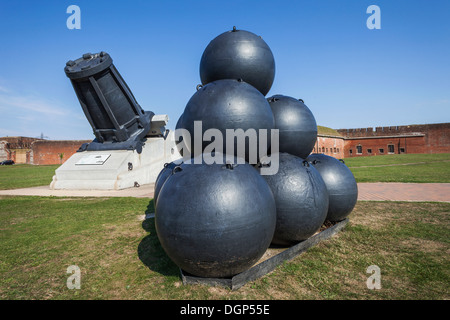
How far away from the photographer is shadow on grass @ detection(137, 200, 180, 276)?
3.32m

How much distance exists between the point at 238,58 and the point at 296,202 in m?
2.37

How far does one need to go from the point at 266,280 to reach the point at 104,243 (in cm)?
283

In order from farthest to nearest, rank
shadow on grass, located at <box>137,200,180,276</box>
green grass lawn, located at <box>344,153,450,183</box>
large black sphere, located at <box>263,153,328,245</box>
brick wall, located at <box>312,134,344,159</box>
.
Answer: brick wall, located at <box>312,134,344,159</box> < green grass lawn, located at <box>344,153,450,183</box> < large black sphere, located at <box>263,153,328,245</box> < shadow on grass, located at <box>137,200,180,276</box>

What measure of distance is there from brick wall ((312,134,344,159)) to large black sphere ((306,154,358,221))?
107 feet

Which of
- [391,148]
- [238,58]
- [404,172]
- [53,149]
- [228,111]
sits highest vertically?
[238,58]

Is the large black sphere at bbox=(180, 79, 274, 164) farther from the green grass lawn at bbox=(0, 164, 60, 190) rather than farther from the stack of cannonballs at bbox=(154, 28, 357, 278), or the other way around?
the green grass lawn at bbox=(0, 164, 60, 190)

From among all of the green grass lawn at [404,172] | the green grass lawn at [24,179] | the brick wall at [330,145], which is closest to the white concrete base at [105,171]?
the green grass lawn at [24,179]

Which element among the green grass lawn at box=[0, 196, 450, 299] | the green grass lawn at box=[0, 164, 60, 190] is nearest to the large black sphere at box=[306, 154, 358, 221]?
the green grass lawn at box=[0, 196, 450, 299]

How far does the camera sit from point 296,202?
357cm

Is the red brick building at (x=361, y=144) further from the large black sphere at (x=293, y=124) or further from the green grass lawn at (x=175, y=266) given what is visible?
the large black sphere at (x=293, y=124)

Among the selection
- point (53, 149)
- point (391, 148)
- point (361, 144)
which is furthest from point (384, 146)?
point (53, 149)

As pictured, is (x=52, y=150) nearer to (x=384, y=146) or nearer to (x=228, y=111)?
(x=228, y=111)

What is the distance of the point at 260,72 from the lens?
173 inches

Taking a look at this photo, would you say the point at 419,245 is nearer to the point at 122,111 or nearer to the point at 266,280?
the point at 266,280
